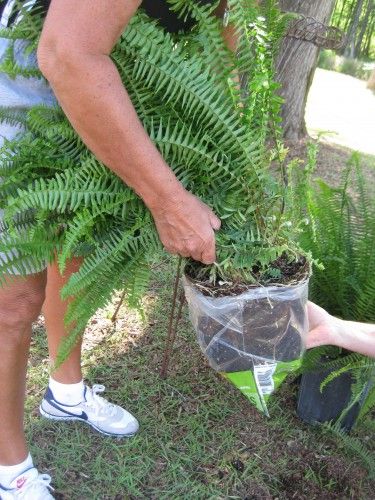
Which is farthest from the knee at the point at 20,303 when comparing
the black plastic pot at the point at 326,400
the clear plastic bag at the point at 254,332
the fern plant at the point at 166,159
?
the black plastic pot at the point at 326,400

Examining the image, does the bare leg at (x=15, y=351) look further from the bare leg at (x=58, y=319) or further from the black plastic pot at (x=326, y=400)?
the black plastic pot at (x=326, y=400)

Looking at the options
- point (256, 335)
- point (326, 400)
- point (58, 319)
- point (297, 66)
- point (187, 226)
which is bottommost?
point (326, 400)

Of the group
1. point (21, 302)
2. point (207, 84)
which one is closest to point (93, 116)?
point (207, 84)

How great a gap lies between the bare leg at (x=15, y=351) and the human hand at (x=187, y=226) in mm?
476

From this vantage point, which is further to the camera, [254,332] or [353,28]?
[353,28]

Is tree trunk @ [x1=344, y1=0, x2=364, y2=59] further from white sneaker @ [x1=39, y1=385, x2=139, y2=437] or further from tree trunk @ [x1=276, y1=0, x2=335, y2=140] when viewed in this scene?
white sneaker @ [x1=39, y1=385, x2=139, y2=437]

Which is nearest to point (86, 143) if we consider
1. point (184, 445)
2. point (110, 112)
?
point (110, 112)

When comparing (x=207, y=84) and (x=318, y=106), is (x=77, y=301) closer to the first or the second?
(x=207, y=84)

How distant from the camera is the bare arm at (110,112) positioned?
43.4 inches

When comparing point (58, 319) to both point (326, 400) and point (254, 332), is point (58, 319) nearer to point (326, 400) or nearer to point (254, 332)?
point (254, 332)

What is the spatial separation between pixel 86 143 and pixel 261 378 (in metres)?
0.79

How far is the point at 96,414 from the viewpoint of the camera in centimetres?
223

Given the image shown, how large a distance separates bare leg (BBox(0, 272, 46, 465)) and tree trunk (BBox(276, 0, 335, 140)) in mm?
3119

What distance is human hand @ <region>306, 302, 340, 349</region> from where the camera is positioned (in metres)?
1.79
